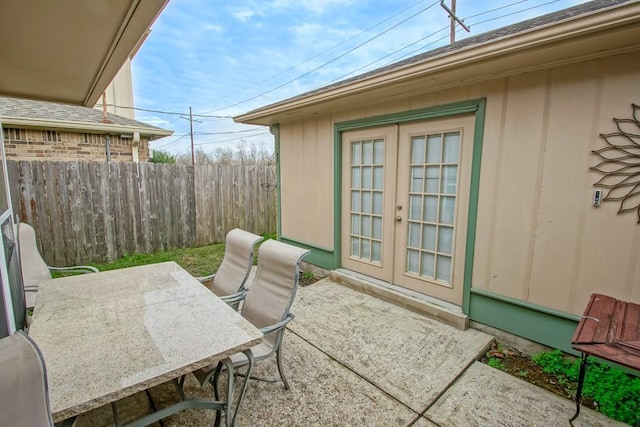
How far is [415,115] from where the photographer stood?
10.8 ft

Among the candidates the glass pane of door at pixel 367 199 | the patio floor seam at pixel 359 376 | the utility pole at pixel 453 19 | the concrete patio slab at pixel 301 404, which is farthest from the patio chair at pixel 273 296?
the utility pole at pixel 453 19

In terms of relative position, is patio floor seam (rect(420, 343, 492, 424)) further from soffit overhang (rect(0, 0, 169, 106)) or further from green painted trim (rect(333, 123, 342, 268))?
soffit overhang (rect(0, 0, 169, 106))

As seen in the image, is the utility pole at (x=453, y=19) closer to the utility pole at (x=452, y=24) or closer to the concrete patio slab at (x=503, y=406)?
the utility pole at (x=452, y=24)

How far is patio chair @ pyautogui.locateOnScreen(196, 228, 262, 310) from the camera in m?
2.57

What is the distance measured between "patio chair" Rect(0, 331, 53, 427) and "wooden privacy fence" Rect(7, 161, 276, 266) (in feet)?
15.7

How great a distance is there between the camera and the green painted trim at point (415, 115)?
2.89m

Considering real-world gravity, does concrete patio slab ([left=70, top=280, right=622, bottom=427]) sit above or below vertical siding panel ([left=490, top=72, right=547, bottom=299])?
below

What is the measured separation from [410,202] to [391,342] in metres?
1.60

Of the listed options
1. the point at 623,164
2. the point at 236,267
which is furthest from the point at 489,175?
the point at 236,267

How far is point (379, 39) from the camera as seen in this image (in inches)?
442

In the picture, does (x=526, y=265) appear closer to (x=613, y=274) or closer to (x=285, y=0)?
(x=613, y=274)

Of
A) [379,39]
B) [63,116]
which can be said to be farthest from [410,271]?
[379,39]

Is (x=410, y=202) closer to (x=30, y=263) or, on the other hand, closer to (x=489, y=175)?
(x=489, y=175)

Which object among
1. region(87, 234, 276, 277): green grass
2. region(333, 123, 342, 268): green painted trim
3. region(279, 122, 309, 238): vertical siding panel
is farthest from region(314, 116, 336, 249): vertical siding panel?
region(87, 234, 276, 277): green grass
